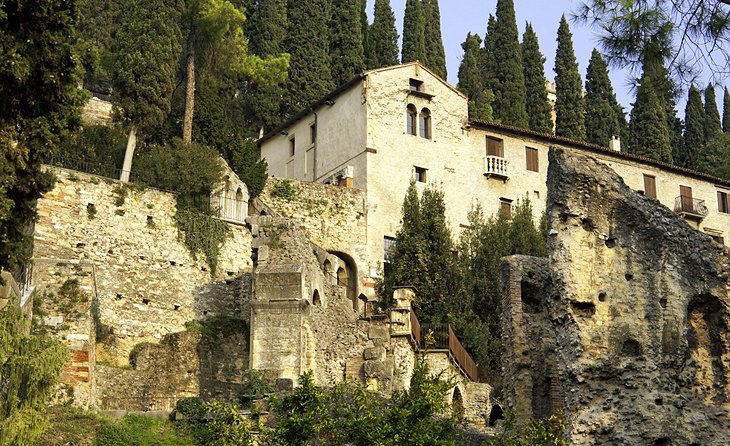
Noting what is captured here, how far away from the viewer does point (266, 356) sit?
1085 inches

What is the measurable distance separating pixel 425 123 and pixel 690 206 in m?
13.4

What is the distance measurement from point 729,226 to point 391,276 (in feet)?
68.8

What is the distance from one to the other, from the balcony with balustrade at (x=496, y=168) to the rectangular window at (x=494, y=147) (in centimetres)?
33

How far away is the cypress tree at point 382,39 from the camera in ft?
197

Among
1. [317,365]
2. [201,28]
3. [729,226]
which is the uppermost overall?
[201,28]

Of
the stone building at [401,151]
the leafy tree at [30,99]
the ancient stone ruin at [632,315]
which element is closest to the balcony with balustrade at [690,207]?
the stone building at [401,151]

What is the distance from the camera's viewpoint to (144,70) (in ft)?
123

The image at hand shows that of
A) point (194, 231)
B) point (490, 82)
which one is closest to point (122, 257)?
point (194, 231)

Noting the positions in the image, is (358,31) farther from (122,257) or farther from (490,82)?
(122,257)

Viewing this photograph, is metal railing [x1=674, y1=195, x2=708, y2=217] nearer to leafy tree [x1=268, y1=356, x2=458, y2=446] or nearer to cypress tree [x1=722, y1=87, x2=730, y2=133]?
cypress tree [x1=722, y1=87, x2=730, y2=133]

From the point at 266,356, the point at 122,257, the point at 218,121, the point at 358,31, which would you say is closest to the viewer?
the point at 266,356

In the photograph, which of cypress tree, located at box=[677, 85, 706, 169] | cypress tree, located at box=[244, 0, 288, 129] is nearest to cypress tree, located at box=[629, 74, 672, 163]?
cypress tree, located at box=[677, 85, 706, 169]

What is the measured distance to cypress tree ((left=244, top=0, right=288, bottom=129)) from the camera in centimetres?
5278

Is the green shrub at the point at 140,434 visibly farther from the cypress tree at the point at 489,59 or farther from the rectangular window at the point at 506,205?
the cypress tree at the point at 489,59
